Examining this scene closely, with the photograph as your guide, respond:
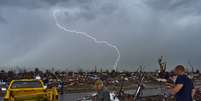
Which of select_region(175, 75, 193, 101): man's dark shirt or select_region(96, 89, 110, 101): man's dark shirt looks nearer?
select_region(175, 75, 193, 101): man's dark shirt

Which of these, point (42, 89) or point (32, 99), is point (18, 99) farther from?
point (42, 89)

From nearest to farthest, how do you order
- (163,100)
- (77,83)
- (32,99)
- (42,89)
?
(32,99) → (42,89) → (163,100) → (77,83)

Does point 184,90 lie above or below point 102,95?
above

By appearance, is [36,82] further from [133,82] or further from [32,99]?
[133,82]

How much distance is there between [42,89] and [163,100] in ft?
29.7

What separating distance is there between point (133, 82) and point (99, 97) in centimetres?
8499

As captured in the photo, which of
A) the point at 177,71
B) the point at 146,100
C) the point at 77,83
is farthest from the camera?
the point at 77,83

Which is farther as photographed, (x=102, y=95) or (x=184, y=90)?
(x=102, y=95)

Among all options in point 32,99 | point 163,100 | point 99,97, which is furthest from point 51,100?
point 163,100

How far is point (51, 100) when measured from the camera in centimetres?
1914

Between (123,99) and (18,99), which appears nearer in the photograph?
(18,99)

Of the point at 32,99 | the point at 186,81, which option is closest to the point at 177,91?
the point at 186,81

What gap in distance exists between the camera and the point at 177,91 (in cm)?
1120

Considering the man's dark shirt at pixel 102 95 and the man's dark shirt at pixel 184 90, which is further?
the man's dark shirt at pixel 102 95
